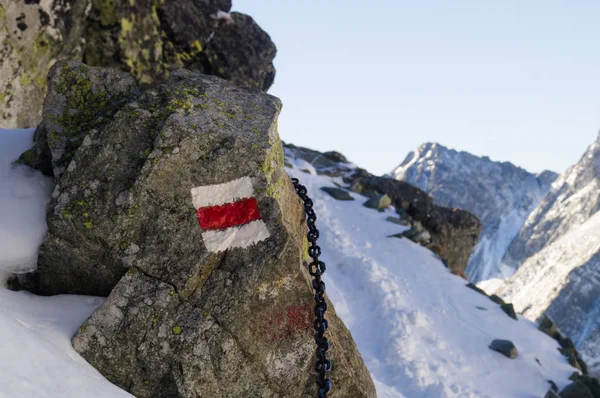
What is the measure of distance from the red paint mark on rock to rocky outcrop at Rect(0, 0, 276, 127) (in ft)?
36.8

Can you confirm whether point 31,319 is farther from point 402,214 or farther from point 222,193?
point 402,214

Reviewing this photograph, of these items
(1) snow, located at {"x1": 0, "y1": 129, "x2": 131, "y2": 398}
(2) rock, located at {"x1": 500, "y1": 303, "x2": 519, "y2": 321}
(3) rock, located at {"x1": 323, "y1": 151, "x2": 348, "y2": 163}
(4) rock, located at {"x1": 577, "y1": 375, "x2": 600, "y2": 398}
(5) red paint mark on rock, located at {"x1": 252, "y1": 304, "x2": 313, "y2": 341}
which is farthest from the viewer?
(3) rock, located at {"x1": 323, "y1": 151, "x2": 348, "y2": 163}

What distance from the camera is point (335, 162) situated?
126 ft

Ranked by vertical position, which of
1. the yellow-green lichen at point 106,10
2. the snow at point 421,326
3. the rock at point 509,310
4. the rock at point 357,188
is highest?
the yellow-green lichen at point 106,10

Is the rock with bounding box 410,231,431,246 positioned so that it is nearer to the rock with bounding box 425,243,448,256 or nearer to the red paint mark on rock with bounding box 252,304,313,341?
the rock with bounding box 425,243,448,256

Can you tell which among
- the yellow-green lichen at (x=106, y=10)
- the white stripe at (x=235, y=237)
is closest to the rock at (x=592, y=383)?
the white stripe at (x=235, y=237)

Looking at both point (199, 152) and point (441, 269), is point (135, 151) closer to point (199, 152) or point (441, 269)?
point (199, 152)

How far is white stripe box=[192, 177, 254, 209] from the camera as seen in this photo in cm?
454

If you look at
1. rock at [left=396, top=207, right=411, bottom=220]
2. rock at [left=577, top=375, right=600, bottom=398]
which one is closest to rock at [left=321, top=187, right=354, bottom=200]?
rock at [left=396, top=207, right=411, bottom=220]

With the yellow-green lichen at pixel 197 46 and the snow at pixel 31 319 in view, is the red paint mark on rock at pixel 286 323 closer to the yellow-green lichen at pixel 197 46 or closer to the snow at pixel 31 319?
the snow at pixel 31 319

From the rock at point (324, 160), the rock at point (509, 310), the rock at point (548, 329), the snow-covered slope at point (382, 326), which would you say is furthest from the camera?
the rock at point (324, 160)

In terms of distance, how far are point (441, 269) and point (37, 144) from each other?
16.0 meters

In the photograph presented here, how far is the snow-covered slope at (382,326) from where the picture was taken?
3451mm

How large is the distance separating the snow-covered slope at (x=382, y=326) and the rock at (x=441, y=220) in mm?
5078
